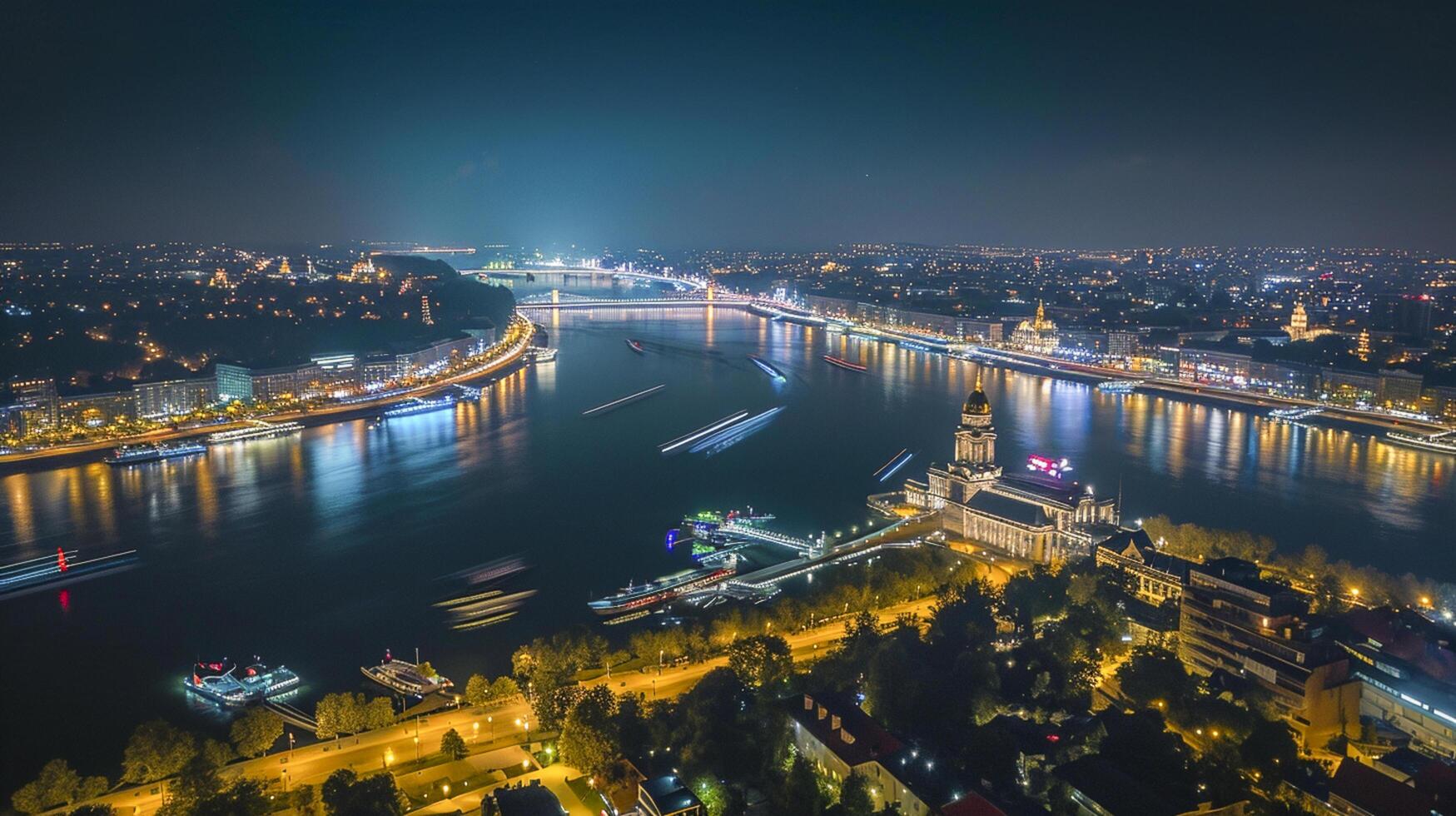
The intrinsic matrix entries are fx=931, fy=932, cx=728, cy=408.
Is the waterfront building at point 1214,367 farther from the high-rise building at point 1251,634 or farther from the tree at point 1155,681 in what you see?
the tree at point 1155,681

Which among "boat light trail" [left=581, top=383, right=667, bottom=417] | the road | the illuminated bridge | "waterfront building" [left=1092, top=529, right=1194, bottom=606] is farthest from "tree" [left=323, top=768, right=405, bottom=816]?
the illuminated bridge

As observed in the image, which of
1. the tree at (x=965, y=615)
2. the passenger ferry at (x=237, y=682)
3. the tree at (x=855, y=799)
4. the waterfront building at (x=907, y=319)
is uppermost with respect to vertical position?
the waterfront building at (x=907, y=319)

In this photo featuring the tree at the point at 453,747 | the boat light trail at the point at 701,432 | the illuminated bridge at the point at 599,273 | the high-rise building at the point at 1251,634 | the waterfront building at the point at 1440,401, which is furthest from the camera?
the illuminated bridge at the point at 599,273

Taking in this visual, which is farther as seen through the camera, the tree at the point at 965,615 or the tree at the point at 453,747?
the tree at the point at 965,615

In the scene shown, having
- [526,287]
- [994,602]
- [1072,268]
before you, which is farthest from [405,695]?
[1072,268]

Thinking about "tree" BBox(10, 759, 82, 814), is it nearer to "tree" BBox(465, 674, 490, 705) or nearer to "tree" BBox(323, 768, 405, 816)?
"tree" BBox(323, 768, 405, 816)

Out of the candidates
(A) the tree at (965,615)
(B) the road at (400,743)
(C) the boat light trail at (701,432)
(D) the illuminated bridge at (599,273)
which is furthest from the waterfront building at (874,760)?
(D) the illuminated bridge at (599,273)

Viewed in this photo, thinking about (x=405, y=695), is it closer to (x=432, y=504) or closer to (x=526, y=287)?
(x=432, y=504)
